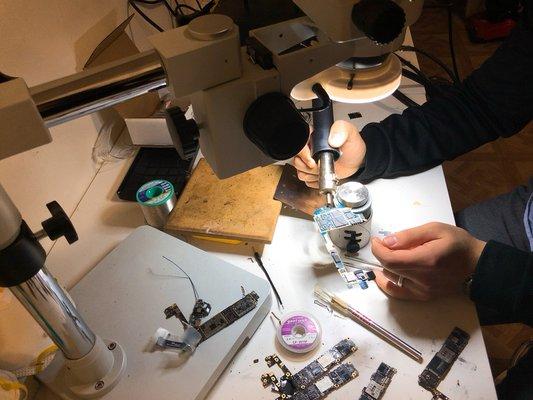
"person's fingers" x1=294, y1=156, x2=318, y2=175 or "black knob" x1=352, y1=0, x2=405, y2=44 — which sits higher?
"black knob" x1=352, y1=0, x2=405, y2=44

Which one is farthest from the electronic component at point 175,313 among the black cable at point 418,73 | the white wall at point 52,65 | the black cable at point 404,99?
the black cable at point 418,73

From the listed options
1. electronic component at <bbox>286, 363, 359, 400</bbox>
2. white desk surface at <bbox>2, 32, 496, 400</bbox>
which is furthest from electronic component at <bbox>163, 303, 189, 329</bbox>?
electronic component at <bbox>286, 363, 359, 400</bbox>

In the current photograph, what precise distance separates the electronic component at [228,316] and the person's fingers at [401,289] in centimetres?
24

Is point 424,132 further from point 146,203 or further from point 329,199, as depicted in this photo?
point 146,203

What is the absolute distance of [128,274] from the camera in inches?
32.2

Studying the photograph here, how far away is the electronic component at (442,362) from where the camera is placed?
680mm

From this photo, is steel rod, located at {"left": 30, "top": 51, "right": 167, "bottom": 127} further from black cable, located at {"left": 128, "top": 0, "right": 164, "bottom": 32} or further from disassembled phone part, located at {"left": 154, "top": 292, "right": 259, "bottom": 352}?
black cable, located at {"left": 128, "top": 0, "right": 164, "bottom": 32}

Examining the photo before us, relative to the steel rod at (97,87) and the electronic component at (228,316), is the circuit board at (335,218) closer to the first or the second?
the electronic component at (228,316)

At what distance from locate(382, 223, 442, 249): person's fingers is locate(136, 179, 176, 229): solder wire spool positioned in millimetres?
453

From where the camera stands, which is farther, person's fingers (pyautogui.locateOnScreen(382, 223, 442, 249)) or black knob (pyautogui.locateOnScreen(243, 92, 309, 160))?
person's fingers (pyautogui.locateOnScreen(382, 223, 442, 249))

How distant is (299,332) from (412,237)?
0.89ft

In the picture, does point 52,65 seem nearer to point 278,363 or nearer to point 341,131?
point 341,131

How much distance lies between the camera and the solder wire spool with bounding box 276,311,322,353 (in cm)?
73

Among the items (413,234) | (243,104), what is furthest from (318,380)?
(243,104)
